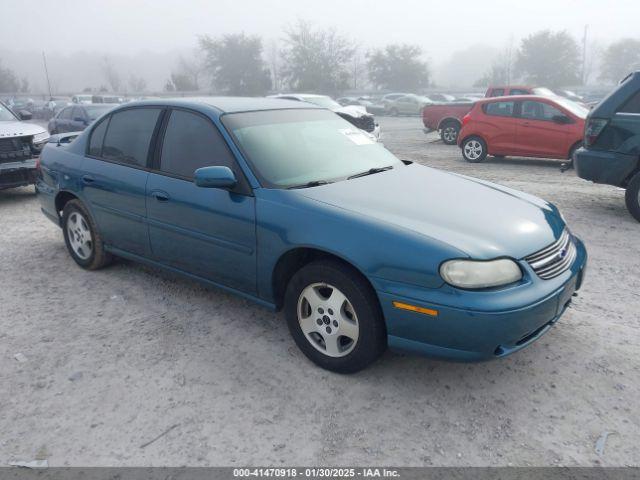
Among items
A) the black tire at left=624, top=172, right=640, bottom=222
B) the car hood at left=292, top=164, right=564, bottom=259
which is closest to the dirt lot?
the car hood at left=292, top=164, right=564, bottom=259

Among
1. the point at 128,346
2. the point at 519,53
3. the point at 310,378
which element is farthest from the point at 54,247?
the point at 519,53

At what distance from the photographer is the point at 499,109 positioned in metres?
11.2

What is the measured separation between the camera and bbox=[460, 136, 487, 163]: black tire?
11.5 metres

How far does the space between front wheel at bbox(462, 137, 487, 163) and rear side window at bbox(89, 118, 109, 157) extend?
29.2 feet

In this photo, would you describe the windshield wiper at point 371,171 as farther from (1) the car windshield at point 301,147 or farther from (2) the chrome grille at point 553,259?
(2) the chrome grille at point 553,259

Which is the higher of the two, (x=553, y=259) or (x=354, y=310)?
(x=553, y=259)

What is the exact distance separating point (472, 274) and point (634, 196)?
456 centimetres

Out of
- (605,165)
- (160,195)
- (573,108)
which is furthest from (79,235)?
(573,108)

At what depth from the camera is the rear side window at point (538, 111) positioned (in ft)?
34.2

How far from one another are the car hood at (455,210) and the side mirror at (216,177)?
44 centimetres

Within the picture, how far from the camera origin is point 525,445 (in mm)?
2545

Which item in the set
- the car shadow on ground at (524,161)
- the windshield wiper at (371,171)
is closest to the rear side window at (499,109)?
the car shadow on ground at (524,161)

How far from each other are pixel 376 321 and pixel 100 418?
1.59 meters

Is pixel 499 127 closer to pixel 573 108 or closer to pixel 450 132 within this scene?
pixel 573 108
